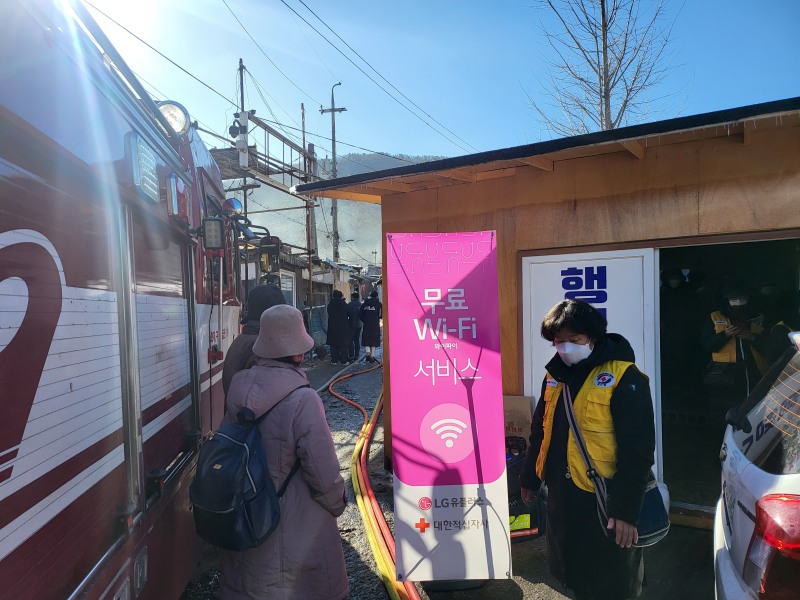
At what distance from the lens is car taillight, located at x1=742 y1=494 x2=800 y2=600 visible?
1562mm

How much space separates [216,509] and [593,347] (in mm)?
1887

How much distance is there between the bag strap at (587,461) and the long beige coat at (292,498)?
1.16 meters

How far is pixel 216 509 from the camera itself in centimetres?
203

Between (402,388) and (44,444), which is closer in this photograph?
(44,444)

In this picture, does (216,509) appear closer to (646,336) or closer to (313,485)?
(313,485)

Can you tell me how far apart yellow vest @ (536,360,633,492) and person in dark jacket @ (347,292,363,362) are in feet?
33.4

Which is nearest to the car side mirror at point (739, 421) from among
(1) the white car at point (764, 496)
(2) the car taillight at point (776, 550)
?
(1) the white car at point (764, 496)

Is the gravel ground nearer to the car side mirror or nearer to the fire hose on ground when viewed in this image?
the fire hose on ground

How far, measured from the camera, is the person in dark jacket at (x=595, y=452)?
2.17 m

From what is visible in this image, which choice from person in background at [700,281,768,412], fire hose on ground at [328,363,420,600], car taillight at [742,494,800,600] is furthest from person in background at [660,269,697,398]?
car taillight at [742,494,800,600]

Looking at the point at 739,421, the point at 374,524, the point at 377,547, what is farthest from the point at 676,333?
the point at 377,547

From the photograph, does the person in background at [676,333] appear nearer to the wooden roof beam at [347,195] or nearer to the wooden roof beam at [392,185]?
the wooden roof beam at [392,185]

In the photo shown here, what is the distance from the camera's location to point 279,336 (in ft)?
7.70

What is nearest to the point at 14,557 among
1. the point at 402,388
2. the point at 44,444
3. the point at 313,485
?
the point at 44,444
